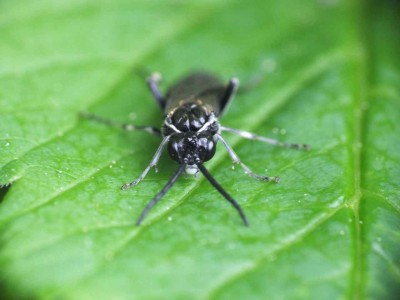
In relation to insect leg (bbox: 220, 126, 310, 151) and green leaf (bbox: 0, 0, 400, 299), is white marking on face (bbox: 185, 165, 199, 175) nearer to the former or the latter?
green leaf (bbox: 0, 0, 400, 299)

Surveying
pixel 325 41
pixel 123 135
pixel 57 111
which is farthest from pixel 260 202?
pixel 325 41

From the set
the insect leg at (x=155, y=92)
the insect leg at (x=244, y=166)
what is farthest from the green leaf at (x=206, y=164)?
the insect leg at (x=155, y=92)

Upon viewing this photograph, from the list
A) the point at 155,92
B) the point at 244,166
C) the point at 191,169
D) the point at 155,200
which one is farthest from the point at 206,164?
the point at 155,92

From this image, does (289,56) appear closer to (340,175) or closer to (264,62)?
(264,62)

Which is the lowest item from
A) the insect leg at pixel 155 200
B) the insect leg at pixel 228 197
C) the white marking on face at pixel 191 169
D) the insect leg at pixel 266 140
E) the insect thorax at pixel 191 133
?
the insect leg at pixel 266 140

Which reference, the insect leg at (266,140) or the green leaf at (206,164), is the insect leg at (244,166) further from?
the insect leg at (266,140)

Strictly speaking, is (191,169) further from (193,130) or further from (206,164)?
(206,164)
